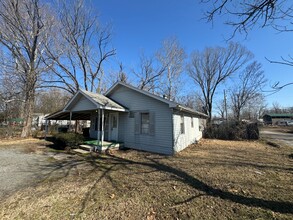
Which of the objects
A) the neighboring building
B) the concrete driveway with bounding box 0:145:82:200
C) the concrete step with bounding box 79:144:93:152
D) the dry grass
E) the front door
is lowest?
the dry grass

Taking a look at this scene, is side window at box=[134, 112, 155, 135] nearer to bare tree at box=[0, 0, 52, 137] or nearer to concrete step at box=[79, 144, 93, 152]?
concrete step at box=[79, 144, 93, 152]

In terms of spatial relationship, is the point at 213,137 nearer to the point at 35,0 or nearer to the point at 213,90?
the point at 213,90

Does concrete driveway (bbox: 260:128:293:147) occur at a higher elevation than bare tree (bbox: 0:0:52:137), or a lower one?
lower

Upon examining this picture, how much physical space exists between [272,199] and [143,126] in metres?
7.40

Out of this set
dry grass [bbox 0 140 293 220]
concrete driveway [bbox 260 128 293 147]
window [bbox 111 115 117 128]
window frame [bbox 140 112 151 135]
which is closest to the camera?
dry grass [bbox 0 140 293 220]

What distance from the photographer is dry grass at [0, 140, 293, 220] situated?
320 cm

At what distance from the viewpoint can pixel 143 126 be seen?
10.3 meters

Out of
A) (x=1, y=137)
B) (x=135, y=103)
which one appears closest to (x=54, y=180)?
(x=135, y=103)

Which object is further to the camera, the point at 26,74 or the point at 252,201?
the point at 26,74

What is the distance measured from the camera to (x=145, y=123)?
10273 mm

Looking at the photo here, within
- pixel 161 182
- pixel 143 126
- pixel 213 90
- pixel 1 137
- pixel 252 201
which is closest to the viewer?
pixel 252 201

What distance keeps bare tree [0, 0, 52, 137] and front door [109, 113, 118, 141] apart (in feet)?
35.2

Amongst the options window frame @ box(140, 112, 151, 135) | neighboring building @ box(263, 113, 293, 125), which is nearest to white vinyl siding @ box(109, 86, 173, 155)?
window frame @ box(140, 112, 151, 135)

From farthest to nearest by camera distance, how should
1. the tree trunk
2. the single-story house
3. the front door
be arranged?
1. the tree trunk
2. the front door
3. the single-story house
